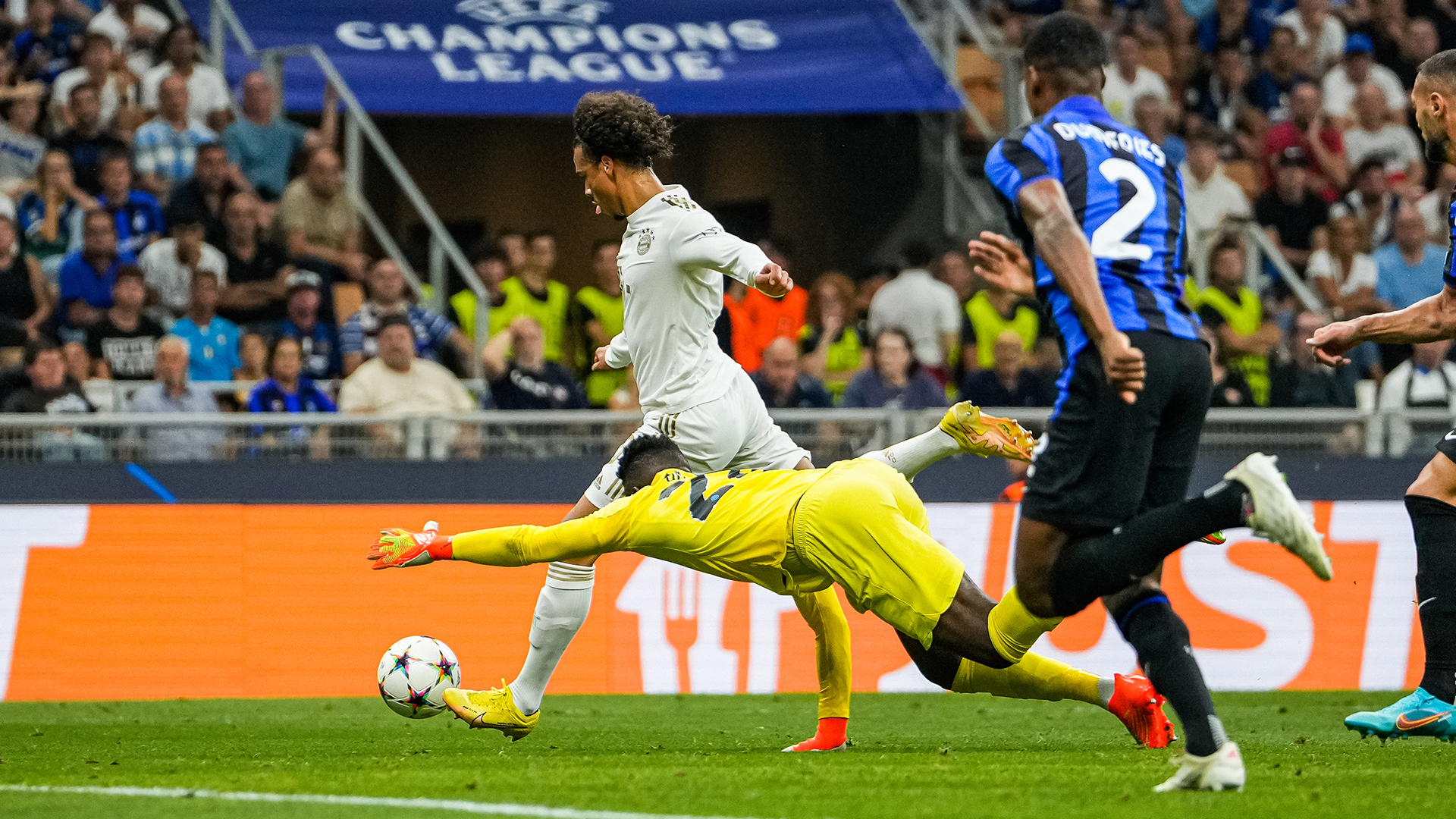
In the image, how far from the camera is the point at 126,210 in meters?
13.2

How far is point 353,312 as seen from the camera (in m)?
13.0

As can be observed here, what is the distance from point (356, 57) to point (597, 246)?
3022 millimetres

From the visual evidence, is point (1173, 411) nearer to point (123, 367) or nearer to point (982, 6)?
point (123, 367)

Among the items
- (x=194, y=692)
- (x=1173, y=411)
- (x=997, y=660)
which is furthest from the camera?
(x=194, y=692)

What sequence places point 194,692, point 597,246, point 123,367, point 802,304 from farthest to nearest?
point 597,246 < point 802,304 < point 123,367 < point 194,692

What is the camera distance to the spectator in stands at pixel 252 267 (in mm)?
12875

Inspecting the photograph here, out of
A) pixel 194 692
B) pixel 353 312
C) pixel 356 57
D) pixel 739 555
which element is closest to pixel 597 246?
pixel 356 57

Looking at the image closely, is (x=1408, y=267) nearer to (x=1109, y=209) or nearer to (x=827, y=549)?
(x=827, y=549)

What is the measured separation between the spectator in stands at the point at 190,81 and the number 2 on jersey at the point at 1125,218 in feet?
33.8

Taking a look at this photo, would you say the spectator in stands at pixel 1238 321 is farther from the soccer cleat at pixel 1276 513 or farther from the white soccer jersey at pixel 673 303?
Answer: the soccer cleat at pixel 1276 513

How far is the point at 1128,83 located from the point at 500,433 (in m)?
7.09

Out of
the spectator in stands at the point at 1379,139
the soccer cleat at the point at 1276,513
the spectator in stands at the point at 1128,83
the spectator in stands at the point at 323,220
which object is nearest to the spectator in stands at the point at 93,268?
the spectator in stands at the point at 323,220

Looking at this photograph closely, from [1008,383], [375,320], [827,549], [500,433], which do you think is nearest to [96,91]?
[375,320]

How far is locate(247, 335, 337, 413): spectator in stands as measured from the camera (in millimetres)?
11727
